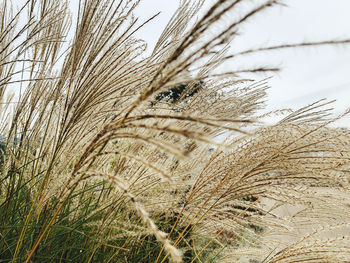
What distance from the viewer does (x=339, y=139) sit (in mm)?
1049

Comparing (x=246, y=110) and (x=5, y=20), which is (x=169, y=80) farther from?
(x=5, y=20)

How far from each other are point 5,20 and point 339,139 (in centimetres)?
181

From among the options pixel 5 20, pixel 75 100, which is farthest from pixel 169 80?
pixel 5 20

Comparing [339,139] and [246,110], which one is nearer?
[339,139]

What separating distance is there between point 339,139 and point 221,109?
0.54m

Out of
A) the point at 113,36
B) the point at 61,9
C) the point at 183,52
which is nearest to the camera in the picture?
the point at 183,52

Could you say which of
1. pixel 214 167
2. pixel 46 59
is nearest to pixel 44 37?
pixel 46 59

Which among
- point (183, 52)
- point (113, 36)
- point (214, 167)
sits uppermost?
point (113, 36)

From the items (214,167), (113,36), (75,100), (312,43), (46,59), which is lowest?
(214,167)

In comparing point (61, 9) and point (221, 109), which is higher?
point (61, 9)

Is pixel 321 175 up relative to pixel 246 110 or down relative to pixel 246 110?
down

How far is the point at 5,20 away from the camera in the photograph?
4.61 ft

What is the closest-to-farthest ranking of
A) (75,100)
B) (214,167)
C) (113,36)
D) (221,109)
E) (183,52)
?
(183,52) < (75,100) < (113,36) < (214,167) < (221,109)

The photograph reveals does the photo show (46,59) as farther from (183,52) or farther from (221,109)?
(183,52)
